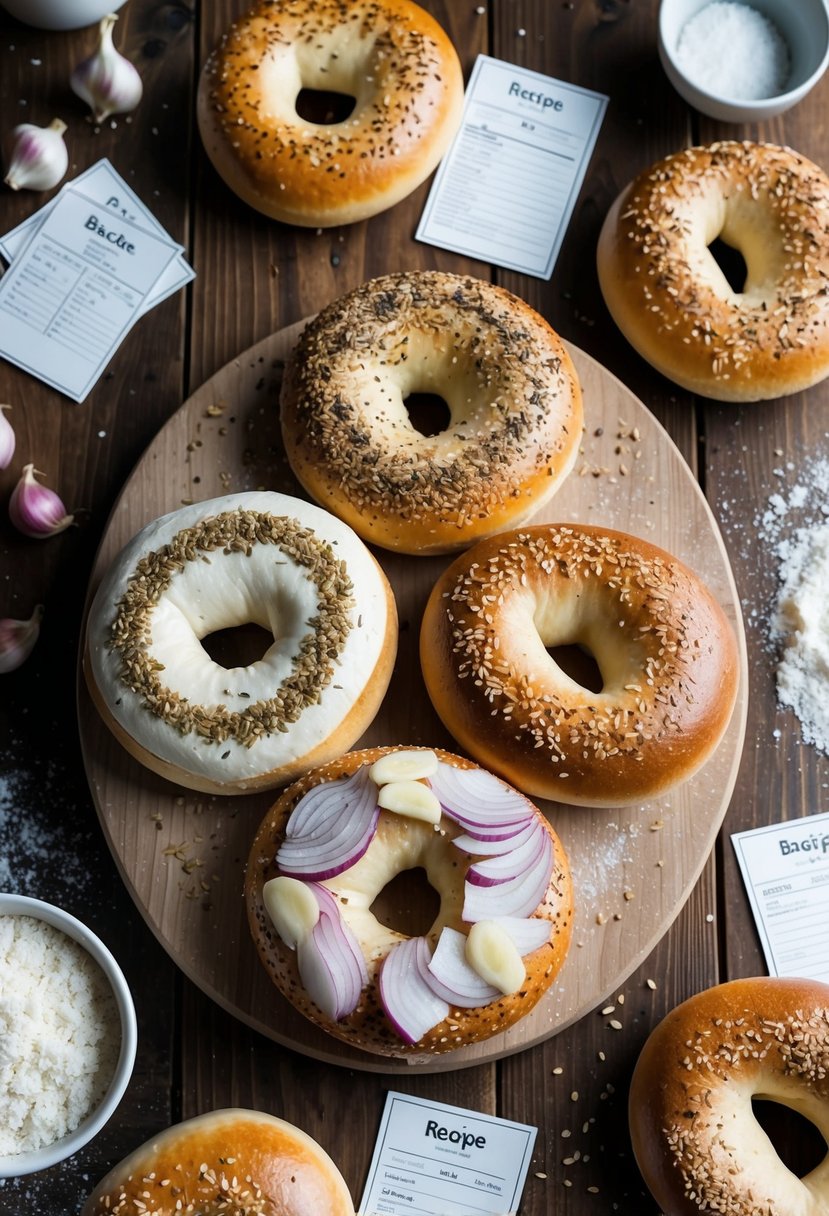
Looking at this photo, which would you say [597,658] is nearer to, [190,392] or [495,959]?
[495,959]

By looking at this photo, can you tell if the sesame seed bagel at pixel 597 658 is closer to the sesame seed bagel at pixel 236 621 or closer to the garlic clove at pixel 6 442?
the sesame seed bagel at pixel 236 621

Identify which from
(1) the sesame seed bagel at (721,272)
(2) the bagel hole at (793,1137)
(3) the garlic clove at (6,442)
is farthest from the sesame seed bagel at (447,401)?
(2) the bagel hole at (793,1137)

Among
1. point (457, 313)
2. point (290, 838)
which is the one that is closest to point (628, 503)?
point (457, 313)

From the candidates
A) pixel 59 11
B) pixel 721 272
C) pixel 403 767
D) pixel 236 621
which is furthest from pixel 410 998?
A: pixel 59 11

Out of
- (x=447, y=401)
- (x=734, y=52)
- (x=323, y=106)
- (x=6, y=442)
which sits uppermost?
(x=734, y=52)

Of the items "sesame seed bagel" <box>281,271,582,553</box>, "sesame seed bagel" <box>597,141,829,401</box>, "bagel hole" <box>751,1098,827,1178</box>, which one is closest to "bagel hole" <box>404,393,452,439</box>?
"sesame seed bagel" <box>281,271,582,553</box>

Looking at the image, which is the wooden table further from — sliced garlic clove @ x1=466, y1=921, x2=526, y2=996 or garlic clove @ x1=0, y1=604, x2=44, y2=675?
sliced garlic clove @ x1=466, y1=921, x2=526, y2=996
